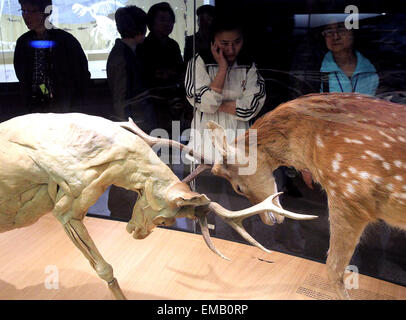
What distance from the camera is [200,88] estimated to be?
1.85 meters

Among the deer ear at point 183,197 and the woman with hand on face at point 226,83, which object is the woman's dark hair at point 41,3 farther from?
the deer ear at point 183,197

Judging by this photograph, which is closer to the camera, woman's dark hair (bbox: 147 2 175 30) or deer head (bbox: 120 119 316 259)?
deer head (bbox: 120 119 316 259)

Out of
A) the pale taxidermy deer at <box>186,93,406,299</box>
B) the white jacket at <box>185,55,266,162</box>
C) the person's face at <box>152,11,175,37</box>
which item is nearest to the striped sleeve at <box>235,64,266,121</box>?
the white jacket at <box>185,55,266,162</box>

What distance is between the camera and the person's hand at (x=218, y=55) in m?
1.70

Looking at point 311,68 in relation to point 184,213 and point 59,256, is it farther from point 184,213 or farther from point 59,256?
point 59,256

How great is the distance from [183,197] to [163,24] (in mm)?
1076

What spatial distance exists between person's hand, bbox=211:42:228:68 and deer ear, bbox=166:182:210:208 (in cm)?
71

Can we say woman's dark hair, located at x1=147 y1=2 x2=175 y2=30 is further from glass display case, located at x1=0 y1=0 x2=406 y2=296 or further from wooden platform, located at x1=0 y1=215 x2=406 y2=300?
wooden platform, located at x1=0 y1=215 x2=406 y2=300

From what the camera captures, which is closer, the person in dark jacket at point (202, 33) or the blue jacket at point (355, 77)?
the blue jacket at point (355, 77)

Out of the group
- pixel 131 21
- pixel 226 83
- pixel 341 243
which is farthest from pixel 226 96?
pixel 341 243

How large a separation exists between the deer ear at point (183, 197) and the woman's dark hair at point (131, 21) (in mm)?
1040

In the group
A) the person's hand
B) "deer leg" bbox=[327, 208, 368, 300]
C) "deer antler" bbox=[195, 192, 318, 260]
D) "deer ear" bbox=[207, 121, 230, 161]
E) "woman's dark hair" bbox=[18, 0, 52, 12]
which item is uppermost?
"woman's dark hair" bbox=[18, 0, 52, 12]

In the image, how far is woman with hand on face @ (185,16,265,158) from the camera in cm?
165

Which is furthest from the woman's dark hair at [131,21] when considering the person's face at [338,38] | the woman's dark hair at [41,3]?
the person's face at [338,38]
